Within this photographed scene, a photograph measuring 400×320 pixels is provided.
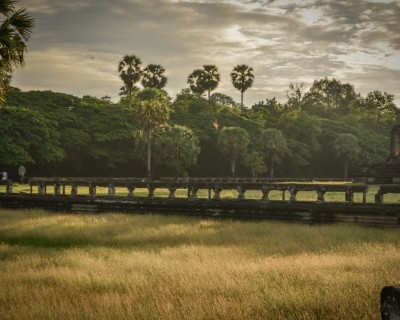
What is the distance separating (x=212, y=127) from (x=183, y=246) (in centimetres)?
6363

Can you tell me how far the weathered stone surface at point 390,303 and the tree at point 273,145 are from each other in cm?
7149

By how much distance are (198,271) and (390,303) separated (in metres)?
8.19

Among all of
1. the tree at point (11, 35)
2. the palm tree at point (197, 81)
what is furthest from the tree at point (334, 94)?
the tree at point (11, 35)

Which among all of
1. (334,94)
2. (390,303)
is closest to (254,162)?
(390,303)

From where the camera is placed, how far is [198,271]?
10.8m

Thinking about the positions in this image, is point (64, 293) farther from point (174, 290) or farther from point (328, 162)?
point (328, 162)

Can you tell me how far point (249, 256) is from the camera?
42.6ft

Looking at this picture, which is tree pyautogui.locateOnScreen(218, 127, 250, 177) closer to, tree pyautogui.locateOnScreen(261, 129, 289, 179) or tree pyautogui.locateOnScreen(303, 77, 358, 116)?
tree pyautogui.locateOnScreen(261, 129, 289, 179)

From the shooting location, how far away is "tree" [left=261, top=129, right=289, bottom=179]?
243 feet

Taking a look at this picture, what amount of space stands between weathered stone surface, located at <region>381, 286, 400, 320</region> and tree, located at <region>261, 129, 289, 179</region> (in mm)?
71494

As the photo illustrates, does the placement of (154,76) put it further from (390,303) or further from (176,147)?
(390,303)

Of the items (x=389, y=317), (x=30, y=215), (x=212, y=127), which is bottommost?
(x=30, y=215)

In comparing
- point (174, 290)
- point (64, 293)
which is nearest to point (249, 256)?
point (174, 290)

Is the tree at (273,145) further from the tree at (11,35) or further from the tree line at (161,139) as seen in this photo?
the tree at (11,35)
